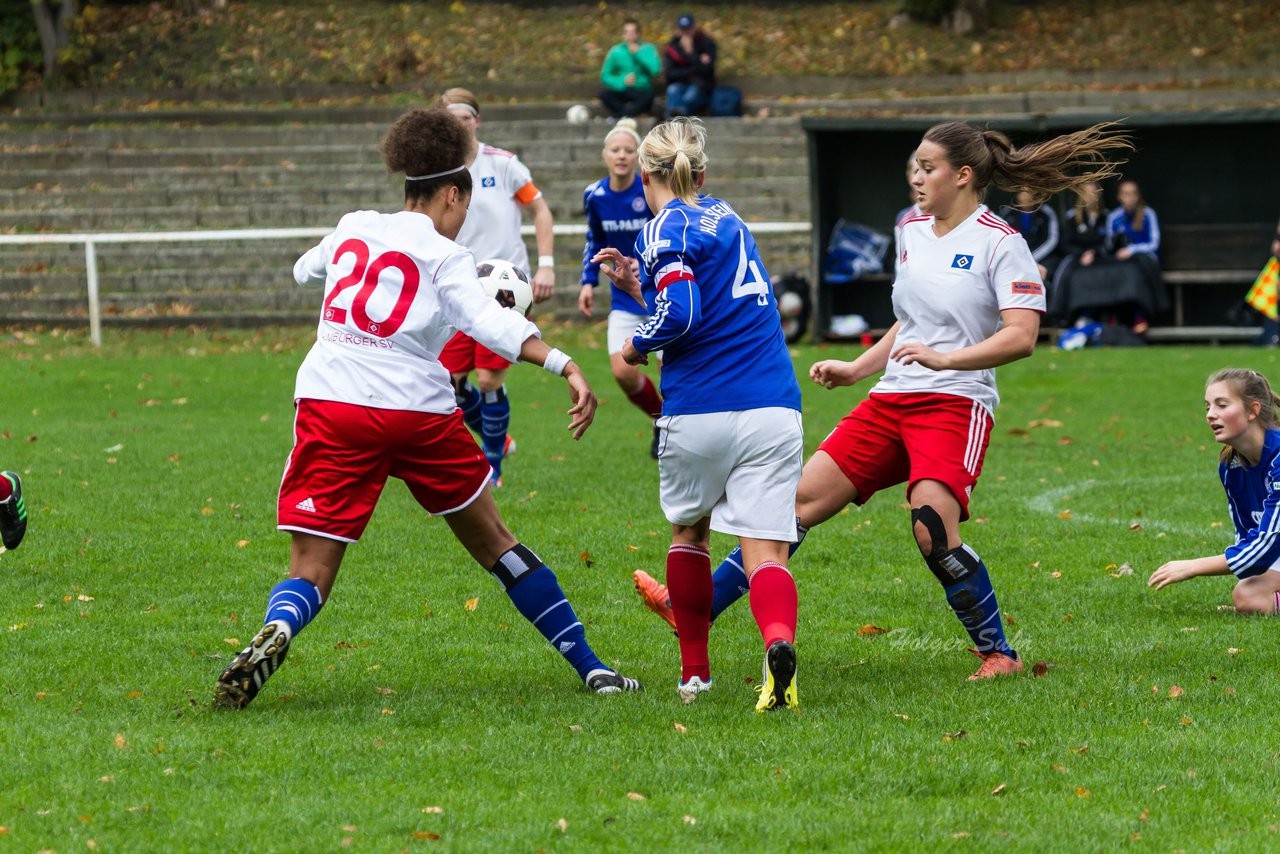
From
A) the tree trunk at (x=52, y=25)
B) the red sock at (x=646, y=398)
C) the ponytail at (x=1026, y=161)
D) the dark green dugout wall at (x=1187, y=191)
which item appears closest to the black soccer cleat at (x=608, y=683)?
the ponytail at (x=1026, y=161)

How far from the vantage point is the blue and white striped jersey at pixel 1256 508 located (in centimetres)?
636

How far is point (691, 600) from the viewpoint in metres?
5.48

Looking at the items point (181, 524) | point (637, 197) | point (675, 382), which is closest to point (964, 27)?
point (637, 197)

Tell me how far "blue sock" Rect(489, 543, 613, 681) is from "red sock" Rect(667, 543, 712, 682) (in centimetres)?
30

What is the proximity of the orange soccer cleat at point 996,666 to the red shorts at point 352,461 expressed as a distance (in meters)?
1.99

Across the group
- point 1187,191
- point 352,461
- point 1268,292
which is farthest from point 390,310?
point 1187,191

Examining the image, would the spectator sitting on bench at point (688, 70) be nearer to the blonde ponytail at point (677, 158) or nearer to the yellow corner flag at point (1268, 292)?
the yellow corner flag at point (1268, 292)

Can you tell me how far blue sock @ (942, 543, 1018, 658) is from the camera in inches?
217

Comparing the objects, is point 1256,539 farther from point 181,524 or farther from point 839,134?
point 839,134

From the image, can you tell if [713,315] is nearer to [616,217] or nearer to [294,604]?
[294,604]

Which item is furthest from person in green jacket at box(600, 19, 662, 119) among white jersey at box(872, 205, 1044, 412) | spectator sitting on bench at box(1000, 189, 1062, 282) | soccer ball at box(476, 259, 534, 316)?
white jersey at box(872, 205, 1044, 412)

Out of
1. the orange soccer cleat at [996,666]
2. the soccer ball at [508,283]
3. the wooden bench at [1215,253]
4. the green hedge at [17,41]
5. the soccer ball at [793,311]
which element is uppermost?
the green hedge at [17,41]

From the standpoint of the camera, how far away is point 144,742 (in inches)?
188

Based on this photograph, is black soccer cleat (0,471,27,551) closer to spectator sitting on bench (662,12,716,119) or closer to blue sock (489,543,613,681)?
blue sock (489,543,613,681)
